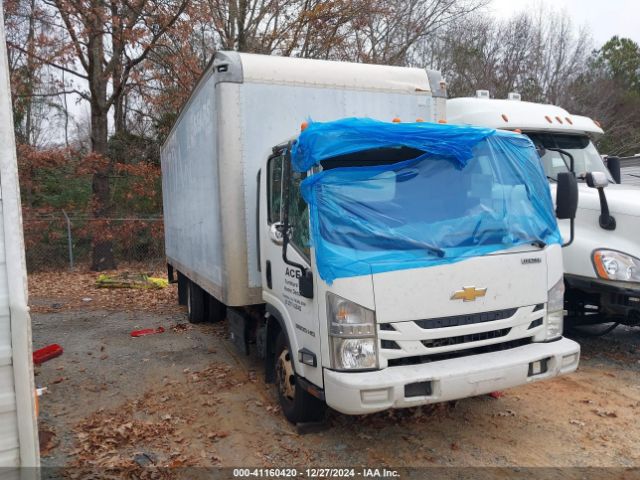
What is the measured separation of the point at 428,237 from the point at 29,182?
15.8 meters

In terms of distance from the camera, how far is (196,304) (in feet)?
27.5

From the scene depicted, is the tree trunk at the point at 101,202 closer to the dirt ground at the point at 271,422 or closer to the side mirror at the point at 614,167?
the dirt ground at the point at 271,422

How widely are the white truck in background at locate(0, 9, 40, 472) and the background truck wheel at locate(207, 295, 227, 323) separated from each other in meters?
5.37

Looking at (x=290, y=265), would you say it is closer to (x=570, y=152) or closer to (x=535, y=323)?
(x=535, y=323)

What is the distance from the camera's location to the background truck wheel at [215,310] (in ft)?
26.3

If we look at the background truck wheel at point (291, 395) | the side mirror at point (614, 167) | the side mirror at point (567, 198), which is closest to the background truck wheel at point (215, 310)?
the background truck wheel at point (291, 395)

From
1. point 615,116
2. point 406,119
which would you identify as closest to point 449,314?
point 406,119

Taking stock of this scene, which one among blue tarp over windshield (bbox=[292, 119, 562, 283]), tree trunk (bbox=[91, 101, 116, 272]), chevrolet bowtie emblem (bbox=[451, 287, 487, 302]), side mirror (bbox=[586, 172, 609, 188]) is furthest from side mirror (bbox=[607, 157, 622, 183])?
tree trunk (bbox=[91, 101, 116, 272])

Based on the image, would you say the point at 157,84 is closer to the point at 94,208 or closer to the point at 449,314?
the point at 94,208

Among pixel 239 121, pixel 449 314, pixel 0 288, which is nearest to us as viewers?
pixel 0 288

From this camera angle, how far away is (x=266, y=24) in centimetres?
1802

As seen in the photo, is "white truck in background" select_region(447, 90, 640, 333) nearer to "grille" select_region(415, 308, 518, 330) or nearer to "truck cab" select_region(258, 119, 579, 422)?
"truck cab" select_region(258, 119, 579, 422)

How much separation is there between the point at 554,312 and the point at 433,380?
1341 millimetres

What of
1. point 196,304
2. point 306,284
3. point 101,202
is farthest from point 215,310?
point 101,202
